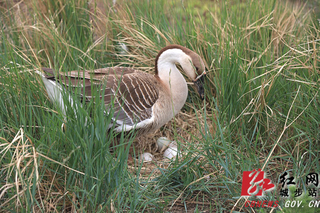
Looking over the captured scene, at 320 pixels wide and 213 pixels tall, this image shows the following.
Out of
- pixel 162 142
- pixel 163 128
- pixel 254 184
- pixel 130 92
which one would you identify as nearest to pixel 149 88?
pixel 130 92

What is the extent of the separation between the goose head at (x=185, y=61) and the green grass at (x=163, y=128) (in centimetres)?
19

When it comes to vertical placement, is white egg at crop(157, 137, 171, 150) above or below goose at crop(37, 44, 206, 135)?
below

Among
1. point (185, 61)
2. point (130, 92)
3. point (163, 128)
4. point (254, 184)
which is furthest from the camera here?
point (163, 128)

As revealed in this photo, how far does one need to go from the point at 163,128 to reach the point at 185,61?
0.82 meters

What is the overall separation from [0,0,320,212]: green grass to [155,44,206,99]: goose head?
0.62ft

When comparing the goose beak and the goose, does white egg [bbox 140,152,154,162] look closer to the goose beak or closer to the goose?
the goose

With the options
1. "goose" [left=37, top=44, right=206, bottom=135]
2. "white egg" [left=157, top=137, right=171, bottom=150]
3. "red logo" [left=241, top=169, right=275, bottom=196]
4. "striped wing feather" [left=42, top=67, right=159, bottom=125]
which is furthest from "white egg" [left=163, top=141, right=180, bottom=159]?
"red logo" [left=241, top=169, right=275, bottom=196]

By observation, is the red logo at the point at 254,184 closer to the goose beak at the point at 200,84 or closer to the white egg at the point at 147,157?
the white egg at the point at 147,157

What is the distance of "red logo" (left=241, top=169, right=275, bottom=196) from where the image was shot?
2.41 m

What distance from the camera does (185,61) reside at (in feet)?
11.2

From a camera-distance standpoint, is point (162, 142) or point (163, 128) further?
point (163, 128)

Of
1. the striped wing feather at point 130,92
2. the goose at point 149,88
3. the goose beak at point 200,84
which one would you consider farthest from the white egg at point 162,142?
the goose beak at point 200,84

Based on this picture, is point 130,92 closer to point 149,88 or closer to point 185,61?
point 149,88

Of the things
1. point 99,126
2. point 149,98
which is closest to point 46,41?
point 149,98
